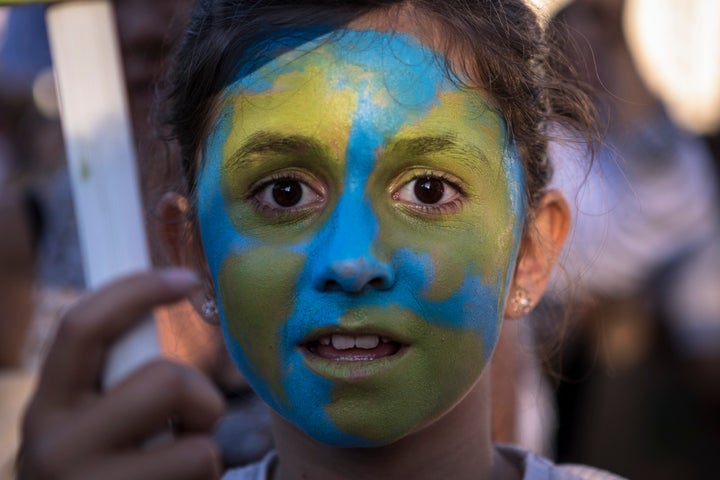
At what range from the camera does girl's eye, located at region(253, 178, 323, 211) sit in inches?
60.1

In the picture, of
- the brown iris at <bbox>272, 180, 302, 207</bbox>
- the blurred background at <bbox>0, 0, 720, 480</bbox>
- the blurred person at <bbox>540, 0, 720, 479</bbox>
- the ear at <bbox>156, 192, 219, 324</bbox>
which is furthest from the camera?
the blurred person at <bbox>540, 0, 720, 479</bbox>

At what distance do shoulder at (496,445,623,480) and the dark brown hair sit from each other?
0.49 meters

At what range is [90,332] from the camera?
4.46 feet

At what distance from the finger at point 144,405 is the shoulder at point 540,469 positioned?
693 mm

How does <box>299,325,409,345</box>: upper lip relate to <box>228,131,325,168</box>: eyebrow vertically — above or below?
below

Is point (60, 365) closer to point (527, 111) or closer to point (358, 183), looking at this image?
point (358, 183)

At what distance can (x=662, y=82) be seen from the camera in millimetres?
4664

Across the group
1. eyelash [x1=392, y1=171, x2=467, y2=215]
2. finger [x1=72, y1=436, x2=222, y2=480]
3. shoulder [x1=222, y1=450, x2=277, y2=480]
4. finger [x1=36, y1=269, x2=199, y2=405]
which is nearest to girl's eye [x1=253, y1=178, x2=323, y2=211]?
eyelash [x1=392, y1=171, x2=467, y2=215]

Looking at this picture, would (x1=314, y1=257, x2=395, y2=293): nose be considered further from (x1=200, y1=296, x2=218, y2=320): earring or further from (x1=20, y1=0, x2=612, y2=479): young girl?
(x1=200, y1=296, x2=218, y2=320): earring

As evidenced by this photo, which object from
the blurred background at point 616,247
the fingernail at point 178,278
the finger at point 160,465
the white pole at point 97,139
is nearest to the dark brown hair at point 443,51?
the white pole at point 97,139

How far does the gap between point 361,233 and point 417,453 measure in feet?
1.44

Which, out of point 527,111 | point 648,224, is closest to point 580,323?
point 648,224

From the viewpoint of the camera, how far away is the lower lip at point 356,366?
57.2 inches

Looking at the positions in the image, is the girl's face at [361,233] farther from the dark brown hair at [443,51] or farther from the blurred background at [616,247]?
the blurred background at [616,247]
